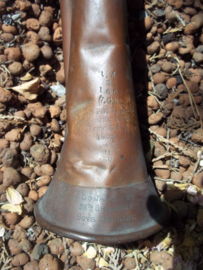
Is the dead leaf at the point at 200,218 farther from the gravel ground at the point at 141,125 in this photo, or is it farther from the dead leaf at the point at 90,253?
the dead leaf at the point at 90,253

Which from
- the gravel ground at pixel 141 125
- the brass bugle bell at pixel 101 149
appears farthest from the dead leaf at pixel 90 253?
the brass bugle bell at pixel 101 149

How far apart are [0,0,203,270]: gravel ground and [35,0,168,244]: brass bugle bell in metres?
0.29

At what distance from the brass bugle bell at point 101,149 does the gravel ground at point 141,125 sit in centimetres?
29

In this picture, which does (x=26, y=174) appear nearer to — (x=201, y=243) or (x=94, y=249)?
(x=94, y=249)

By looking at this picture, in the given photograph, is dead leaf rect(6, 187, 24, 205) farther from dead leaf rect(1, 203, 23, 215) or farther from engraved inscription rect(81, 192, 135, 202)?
engraved inscription rect(81, 192, 135, 202)

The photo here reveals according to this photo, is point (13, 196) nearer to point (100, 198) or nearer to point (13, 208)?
point (13, 208)

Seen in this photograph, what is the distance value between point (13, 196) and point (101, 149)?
1.91 ft

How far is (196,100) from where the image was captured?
4.42 feet

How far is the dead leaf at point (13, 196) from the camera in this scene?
114 centimetres

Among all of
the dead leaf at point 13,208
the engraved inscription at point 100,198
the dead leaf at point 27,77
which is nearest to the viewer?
the engraved inscription at point 100,198

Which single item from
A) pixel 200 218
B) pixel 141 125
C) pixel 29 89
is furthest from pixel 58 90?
pixel 200 218

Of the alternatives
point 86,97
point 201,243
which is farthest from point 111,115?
point 201,243

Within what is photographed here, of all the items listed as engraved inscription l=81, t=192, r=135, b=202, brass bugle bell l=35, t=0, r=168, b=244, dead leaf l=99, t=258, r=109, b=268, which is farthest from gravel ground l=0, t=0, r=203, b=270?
engraved inscription l=81, t=192, r=135, b=202

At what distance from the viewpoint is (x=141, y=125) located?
1.36m
